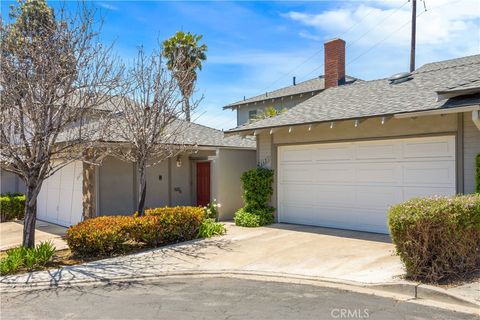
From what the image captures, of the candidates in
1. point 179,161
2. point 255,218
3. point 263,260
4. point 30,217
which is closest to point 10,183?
point 179,161

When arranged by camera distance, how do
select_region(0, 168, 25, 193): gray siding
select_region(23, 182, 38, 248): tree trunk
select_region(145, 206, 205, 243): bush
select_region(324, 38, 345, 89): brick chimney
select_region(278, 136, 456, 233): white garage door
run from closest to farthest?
select_region(23, 182, 38, 248): tree trunk, select_region(278, 136, 456, 233): white garage door, select_region(145, 206, 205, 243): bush, select_region(324, 38, 345, 89): brick chimney, select_region(0, 168, 25, 193): gray siding

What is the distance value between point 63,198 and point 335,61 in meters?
12.0

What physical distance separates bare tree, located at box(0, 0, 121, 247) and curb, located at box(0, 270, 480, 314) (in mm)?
2336

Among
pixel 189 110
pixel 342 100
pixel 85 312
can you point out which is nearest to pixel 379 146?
pixel 342 100

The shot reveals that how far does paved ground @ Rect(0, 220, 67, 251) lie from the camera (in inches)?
425

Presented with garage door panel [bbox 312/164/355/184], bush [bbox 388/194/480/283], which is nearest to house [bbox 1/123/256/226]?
garage door panel [bbox 312/164/355/184]

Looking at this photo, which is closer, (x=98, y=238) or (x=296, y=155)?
(x=98, y=238)

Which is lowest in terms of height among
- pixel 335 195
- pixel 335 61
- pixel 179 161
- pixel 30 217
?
pixel 30 217

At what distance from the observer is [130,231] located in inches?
344

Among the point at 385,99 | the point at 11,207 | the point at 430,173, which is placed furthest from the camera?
the point at 11,207

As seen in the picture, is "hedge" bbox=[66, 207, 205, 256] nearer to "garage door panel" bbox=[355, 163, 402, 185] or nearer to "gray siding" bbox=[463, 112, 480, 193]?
"garage door panel" bbox=[355, 163, 402, 185]

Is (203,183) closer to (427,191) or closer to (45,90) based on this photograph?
(45,90)

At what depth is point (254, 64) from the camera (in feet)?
55.3

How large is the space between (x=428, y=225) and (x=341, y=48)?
1176cm
